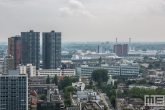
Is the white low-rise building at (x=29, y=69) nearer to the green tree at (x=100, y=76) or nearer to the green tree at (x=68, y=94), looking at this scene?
the green tree at (x=100, y=76)

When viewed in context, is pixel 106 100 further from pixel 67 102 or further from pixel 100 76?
pixel 100 76

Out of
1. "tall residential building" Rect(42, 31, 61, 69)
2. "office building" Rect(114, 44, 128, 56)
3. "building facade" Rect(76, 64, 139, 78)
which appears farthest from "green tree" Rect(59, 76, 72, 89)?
"office building" Rect(114, 44, 128, 56)

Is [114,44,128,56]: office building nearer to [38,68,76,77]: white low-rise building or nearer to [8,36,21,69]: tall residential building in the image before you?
[8,36,21,69]: tall residential building

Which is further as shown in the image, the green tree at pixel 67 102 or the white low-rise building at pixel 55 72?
the white low-rise building at pixel 55 72

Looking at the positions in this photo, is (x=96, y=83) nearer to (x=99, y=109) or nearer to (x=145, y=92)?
(x=145, y=92)

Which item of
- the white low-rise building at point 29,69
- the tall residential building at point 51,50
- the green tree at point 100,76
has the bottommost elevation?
the green tree at point 100,76

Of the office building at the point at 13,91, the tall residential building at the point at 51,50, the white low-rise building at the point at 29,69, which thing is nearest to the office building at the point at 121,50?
the tall residential building at the point at 51,50

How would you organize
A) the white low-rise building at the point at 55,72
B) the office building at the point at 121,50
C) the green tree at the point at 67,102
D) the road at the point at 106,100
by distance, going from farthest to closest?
the office building at the point at 121,50
the white low-rise building at the point at 55,72
the road at the point at 106,100
the green tree at the point at 67,102
